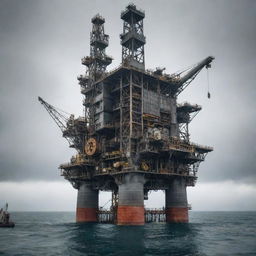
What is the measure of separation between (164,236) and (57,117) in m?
40.0

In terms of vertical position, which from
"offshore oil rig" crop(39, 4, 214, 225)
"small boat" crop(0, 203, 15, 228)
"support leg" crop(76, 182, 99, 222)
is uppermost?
"offshore oil rig" crop(39, 4, 214, 225)

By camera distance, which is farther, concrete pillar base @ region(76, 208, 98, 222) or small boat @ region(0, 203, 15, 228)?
concrete pillar base @ region(76, 208, 98, 222)

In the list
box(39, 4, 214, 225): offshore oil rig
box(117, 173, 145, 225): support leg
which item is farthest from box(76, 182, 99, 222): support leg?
box(117, 173, 145, 225): support leg

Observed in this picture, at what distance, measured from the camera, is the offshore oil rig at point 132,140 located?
5581cm

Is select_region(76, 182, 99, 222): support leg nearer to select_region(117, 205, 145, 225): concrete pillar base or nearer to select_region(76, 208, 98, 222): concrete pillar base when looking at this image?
select_region(76, 208, 98, 222): concrete pillar base

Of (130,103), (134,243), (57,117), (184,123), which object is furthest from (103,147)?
(134,243)

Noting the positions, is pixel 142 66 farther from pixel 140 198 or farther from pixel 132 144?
pixel 140 198

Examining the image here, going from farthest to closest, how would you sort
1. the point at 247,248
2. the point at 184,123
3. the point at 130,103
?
the point at 184,123, the point at 130,103, the point at 247,248

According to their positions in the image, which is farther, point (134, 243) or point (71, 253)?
point (134, 243)

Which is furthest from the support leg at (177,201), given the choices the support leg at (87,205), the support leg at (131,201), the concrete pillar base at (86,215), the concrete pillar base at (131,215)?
the concrete pillar base at (86,215)

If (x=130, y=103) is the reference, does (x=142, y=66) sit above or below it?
above

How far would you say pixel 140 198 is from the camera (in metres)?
54.5

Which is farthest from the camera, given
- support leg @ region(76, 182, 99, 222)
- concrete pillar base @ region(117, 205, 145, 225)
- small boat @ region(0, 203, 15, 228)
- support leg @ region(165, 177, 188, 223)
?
support leg @ region(76, 182, 99, 222)

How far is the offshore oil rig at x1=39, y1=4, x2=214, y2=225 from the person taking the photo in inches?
2197
